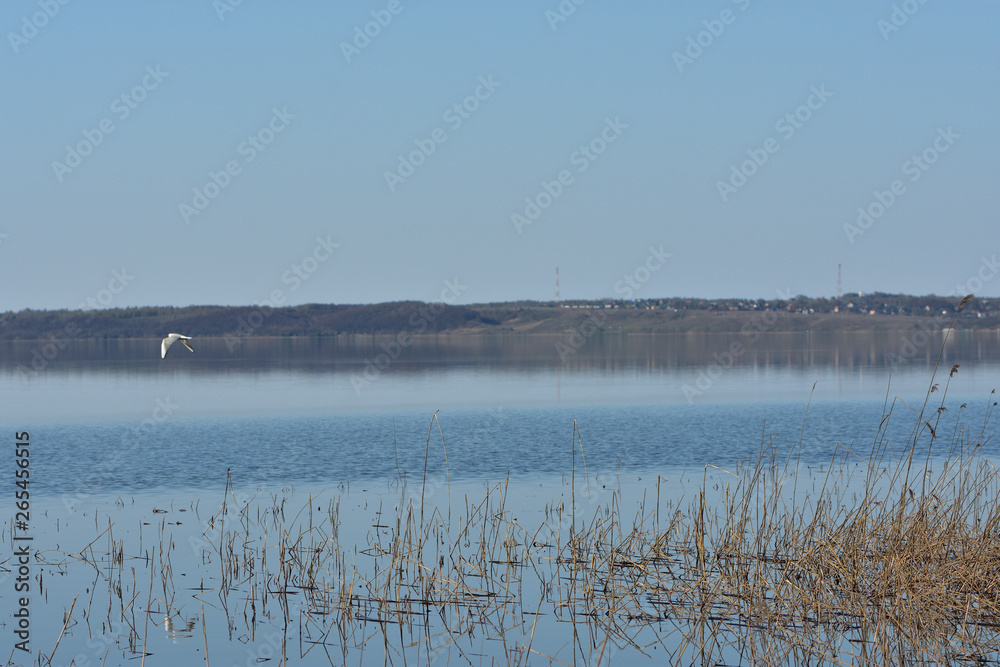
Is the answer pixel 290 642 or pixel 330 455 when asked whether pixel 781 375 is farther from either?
pixel 290 642

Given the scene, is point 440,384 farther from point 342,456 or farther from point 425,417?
point 342,456

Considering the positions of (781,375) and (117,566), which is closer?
(117,566)

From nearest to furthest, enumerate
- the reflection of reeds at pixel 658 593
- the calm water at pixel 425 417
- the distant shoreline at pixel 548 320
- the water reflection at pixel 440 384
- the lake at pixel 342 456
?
1. the reflection of reeds at pixel 658 593
2. the lake at pixel 342 456
3. the calm water at pixel 425 417
4. the water reflection at pixel 440 384
5. the distant shoreline at pixel 548 320

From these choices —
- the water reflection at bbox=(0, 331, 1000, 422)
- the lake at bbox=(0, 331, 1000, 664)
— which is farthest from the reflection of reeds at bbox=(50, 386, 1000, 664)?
the water reflection at bbox=(0, 331, 1000, 422)

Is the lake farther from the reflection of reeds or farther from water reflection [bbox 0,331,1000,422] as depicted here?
water reflection [bbox 0,331,1000,422]

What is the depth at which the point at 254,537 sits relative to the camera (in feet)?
40.4

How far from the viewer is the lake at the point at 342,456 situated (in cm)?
896

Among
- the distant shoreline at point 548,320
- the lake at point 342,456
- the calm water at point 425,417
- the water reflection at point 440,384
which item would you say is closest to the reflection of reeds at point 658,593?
the lake at point 342,456

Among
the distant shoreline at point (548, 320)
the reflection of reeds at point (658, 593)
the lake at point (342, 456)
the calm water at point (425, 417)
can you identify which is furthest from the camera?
the distant shoreline at point (548, 320)

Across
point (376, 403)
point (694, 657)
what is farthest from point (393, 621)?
point (376, 403)

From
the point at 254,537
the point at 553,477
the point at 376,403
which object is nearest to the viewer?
the point at 254,537

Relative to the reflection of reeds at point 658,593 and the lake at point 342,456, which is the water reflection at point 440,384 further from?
the reflection of reeds at point 658,593

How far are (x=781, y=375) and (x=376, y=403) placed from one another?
2128 centimetres

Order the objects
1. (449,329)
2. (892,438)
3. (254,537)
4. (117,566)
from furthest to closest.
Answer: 1. (449,329)
2. (892,438)
3. (254,537)
4. (117,566)
